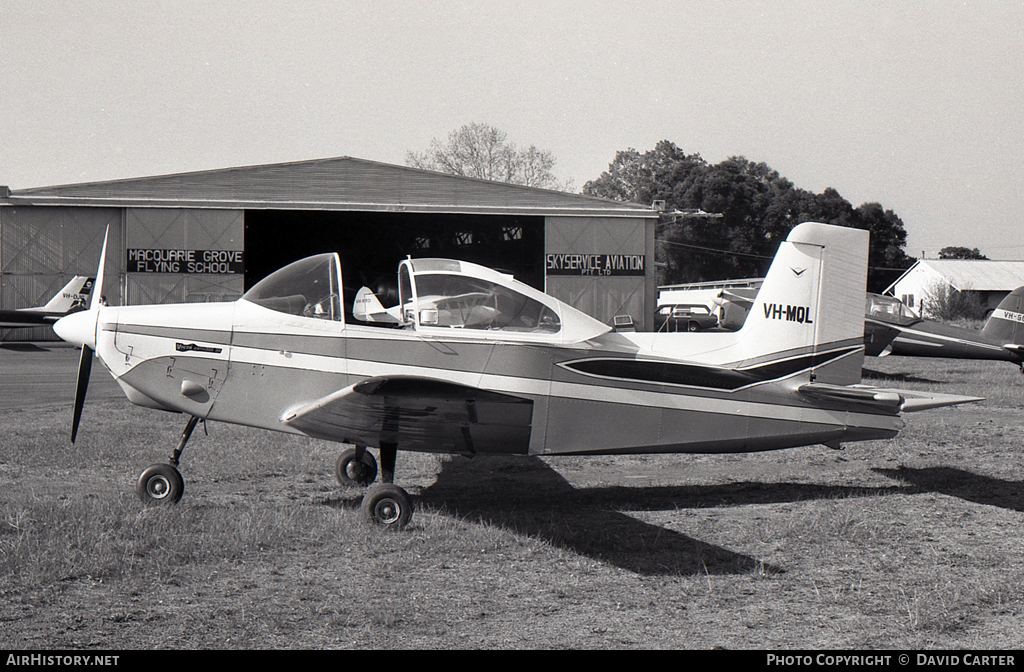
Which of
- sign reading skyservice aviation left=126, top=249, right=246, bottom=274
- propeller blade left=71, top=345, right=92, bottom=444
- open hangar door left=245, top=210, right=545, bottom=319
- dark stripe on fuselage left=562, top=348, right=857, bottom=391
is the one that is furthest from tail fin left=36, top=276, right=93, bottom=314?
dark stripe on fuselage left=562, top=348, right=857, bottom=391

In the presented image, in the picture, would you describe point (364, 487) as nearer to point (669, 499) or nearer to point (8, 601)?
point (669, 499)

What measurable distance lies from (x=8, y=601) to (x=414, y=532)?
2.51 meters

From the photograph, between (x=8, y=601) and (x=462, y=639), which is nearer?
(x=462, y=639)

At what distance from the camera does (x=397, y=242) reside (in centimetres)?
3353

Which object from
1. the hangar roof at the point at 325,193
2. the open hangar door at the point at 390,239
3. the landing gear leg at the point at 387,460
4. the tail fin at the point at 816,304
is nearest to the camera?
the landing gear leg at the point at 387,460

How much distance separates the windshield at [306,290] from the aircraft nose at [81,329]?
1261 millimetres

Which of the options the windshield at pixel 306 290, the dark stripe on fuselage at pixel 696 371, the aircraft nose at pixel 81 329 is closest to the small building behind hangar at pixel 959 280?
the dark stripe on fuselage at pixel 696 371

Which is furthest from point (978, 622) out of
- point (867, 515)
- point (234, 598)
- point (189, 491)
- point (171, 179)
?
point (171, 179)

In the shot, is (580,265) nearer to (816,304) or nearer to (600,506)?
(816,304)

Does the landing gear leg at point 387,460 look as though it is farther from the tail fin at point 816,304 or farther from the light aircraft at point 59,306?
the light aircraft at point 59,306

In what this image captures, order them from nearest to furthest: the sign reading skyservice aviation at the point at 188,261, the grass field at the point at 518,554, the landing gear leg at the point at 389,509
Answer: the grass field at the point at 518,554 → the landing gear leg at the point at 389,509 → the sign reading skyservice aviation at the point at 188,261

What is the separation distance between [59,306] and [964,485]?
80.0 feet

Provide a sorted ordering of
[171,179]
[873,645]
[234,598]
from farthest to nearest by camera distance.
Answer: [171,179] → [234,598] → [873,645]

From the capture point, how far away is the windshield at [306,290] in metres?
6.30
